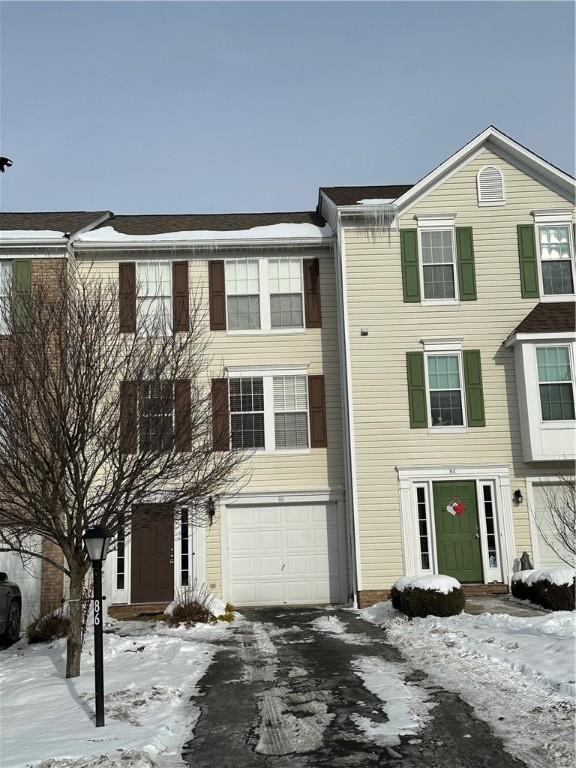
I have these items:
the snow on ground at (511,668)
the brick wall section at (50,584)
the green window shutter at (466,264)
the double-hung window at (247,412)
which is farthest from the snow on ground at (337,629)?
the green window shutter at (466,264)

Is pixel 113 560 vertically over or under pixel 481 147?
under

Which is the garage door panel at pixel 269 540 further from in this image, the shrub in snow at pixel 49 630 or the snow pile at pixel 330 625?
the shrub in snow at pixel 49 630

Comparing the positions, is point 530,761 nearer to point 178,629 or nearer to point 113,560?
point 178,629

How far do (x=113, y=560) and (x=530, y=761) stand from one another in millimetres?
12582

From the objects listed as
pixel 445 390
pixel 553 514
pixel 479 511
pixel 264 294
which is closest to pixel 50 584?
pixel 264 294

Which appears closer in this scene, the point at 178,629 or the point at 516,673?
the point at 516,673

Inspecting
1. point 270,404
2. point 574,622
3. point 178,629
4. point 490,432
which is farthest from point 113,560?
point 574,622

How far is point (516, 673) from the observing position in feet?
28.8

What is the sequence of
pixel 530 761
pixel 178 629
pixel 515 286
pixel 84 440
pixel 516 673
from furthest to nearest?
pixel 515 286 < pixel 178 629 < pixel 84 440 < pixel 516 673 < pixel 530 761

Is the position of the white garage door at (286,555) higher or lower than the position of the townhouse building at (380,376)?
lower

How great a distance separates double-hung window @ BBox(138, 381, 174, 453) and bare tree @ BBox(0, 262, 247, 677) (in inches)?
0.6

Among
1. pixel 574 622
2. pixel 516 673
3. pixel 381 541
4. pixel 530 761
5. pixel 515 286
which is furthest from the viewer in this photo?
pixel 515 286

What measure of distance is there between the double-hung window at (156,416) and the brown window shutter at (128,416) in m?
0.11

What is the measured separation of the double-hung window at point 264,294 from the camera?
60.3ft
